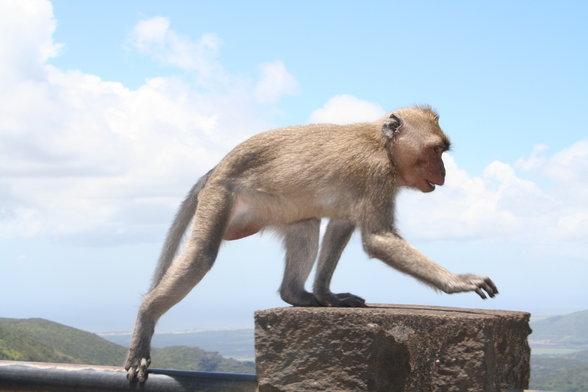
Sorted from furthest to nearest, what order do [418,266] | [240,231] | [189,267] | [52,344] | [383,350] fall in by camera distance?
[52,344] < [240,231] < [189,267] < [418,266] < [383,350]

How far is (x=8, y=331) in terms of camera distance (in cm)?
3984

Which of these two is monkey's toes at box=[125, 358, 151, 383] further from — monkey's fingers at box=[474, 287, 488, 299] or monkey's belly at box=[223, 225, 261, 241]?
monkey's fingers at box=[474, 287, 488, 299]

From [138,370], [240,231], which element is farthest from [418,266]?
[138,370]

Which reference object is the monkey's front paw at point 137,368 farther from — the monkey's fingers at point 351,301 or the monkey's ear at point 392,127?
the monkey's ear at point 392,127

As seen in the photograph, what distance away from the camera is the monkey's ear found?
16.5 feet

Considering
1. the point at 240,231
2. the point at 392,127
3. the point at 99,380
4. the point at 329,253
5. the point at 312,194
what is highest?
the point at 392,127

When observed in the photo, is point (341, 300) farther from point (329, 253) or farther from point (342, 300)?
point (329, 253)

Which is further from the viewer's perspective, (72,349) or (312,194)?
(72,349)

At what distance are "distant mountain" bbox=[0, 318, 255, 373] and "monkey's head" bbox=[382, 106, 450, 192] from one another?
32.2 meters

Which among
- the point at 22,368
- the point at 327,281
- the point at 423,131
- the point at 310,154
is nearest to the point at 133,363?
the point at 22,368

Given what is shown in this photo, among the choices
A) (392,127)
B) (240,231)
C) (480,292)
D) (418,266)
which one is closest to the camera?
(480,292)

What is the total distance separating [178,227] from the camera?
5.46m

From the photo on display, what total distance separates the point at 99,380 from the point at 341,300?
1.68m

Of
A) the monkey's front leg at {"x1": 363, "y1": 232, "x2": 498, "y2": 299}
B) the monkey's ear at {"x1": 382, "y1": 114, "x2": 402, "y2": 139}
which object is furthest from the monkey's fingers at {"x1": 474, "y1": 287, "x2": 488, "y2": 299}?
the monkey's ear at {"x1": 382, "y1": 114, "x2": 402, "y2": 139}
